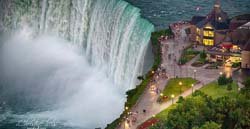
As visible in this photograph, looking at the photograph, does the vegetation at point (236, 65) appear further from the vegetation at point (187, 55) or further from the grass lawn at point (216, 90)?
the vegetation at point (187, 55)

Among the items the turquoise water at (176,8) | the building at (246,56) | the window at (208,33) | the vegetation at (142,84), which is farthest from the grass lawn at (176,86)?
the turquoise water at (176,8)

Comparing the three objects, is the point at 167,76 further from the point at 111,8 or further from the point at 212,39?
the point at 111,8

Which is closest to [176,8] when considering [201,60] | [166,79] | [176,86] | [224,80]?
[201,60]

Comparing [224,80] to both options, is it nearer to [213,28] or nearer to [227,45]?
[227,45]

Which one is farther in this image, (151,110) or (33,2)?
(33,2)

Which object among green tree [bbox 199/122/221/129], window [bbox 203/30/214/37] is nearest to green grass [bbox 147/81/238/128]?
Result: green tree [bbox 199/122/221/129]

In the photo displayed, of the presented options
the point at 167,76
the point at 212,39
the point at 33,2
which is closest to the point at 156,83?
the point at 167,76

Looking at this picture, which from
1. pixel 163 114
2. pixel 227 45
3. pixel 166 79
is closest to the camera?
pixel 163 114
